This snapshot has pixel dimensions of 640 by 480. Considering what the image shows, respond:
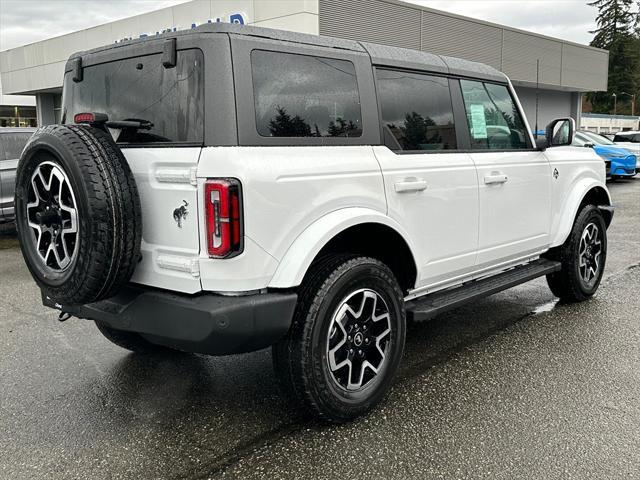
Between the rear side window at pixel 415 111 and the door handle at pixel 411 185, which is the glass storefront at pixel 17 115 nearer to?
the rear side window at pixel 415 111

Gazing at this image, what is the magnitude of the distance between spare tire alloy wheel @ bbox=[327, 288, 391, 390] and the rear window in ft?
3.90

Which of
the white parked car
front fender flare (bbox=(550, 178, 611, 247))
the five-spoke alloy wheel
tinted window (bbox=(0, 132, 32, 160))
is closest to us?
front fender flare (bbox=(550, 178, 611, 247))

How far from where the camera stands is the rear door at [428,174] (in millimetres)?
3598

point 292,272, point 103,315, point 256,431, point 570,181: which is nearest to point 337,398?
point 256,431

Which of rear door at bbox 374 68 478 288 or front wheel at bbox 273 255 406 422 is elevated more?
rear door at bbox 374 68 478 288

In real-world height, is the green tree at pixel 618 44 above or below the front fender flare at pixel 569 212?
above

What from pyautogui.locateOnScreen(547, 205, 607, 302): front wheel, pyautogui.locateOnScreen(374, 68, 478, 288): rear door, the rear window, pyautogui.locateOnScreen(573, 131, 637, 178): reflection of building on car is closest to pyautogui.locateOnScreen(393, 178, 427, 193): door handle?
pyautogui.locateOnScreen(374, 68, 478, 288): rear door

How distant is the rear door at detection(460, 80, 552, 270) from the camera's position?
4273 mm

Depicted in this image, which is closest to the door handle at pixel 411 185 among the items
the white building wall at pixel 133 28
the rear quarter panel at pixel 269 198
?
the rear quarter panel at pixel 269 198

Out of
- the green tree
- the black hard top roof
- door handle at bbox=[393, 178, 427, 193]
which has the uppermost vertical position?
the green tree

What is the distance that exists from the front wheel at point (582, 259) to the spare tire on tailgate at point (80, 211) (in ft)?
12.6

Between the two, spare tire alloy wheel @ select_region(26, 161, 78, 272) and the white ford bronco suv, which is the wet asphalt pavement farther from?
spare tire alloy wheel @ select_region(26, 161, 78, 272)

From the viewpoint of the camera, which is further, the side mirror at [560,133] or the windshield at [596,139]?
the windshield at [596,139]

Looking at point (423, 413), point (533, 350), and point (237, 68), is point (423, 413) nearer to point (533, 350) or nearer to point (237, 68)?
point (533, 350)
